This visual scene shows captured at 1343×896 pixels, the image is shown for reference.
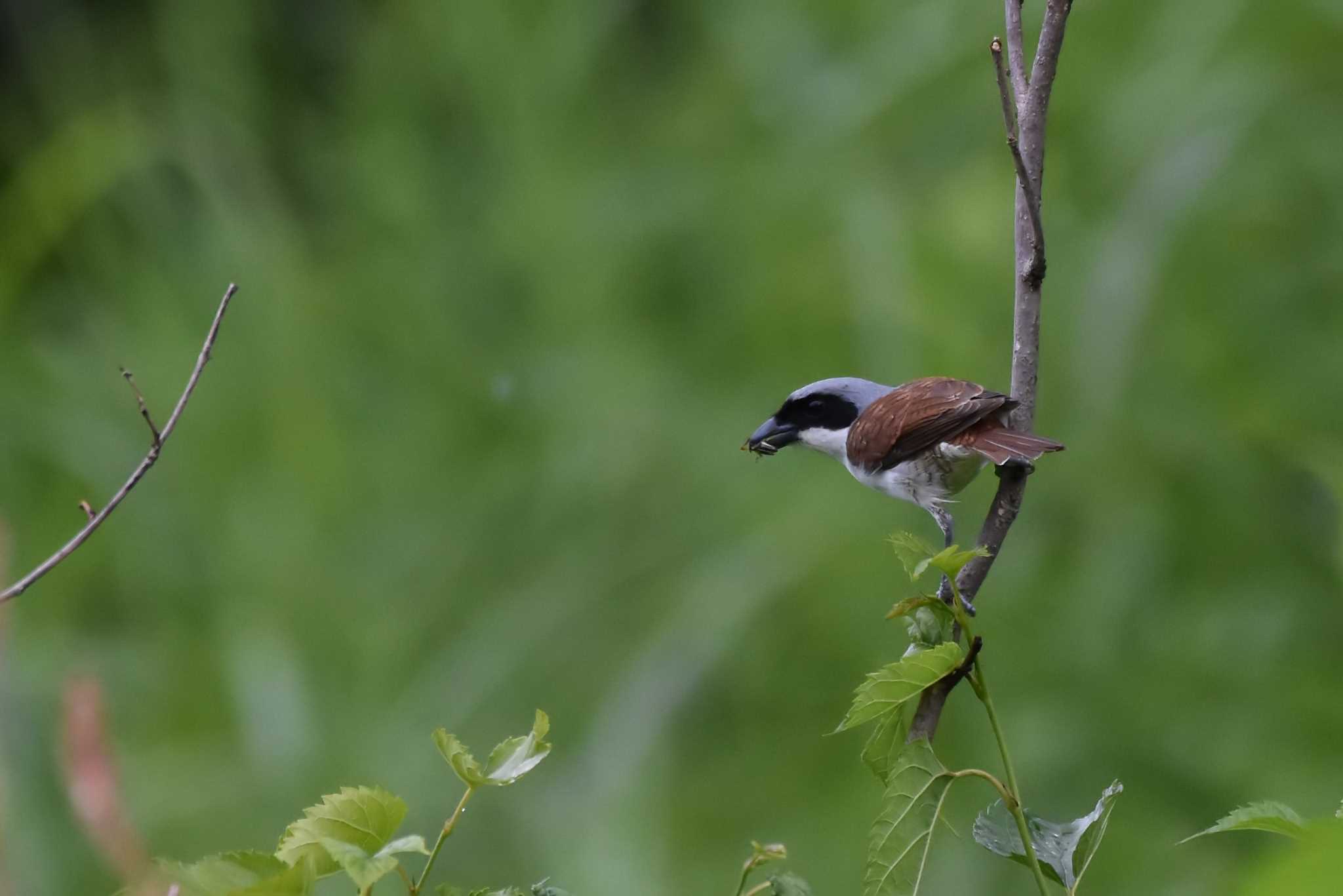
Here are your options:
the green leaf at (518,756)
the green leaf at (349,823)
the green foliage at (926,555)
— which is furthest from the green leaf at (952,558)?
the green leaf at (349,823)

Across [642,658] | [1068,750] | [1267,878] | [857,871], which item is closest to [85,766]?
[1267,878]

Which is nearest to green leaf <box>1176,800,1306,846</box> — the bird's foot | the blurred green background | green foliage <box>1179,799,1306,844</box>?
green foliage <box>1179,799,1306,844</box>

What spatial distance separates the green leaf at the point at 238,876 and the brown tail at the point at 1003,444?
0.76 meters

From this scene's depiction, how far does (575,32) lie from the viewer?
4926 millimetres

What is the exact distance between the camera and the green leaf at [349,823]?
0.91m

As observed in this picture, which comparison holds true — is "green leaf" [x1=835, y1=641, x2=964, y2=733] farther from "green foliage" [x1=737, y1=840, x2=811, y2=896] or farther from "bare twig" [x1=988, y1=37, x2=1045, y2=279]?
"bare twig" [x1=988, y1=37, x2=1045, y2=279]

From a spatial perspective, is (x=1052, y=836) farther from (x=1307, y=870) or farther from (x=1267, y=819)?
(x=1307, y=870)

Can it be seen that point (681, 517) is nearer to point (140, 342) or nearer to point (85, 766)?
point (140, 342)

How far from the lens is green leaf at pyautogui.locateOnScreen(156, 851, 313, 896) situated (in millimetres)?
787

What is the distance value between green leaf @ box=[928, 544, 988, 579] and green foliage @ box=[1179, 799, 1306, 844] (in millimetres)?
229

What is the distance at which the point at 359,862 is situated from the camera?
85 centimetres

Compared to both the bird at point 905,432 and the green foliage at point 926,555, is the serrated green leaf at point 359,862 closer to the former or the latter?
the green foliage at point 926,555

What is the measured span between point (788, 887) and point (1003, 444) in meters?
0.90

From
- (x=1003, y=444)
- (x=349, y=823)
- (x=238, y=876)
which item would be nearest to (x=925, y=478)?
(x=1003, y=444)
